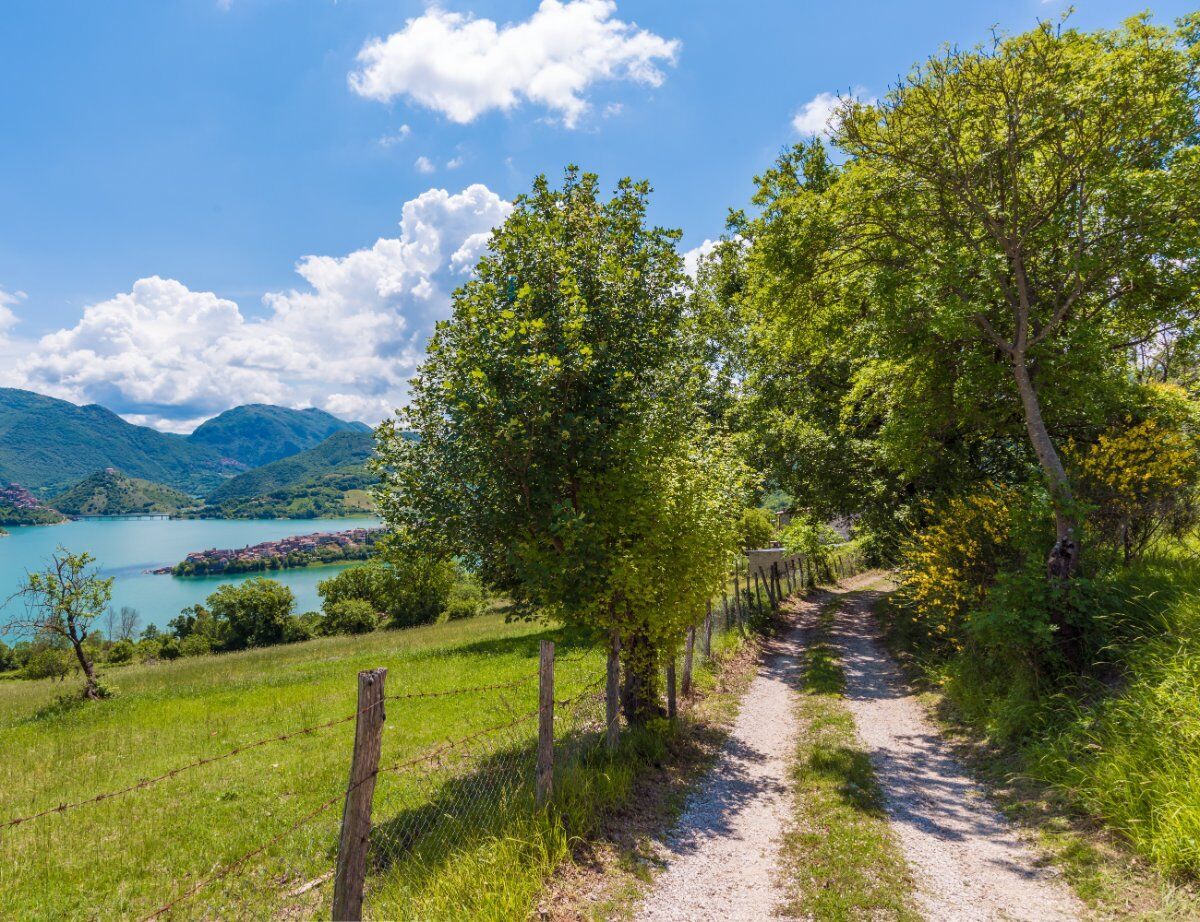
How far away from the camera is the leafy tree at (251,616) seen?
169 ft

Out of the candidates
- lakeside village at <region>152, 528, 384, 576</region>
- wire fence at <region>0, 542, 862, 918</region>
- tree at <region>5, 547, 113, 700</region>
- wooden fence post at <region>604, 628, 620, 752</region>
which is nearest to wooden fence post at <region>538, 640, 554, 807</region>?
wire fence at <region>0, 542, 862, 918</region>

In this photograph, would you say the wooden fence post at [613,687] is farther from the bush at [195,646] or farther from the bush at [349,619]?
the bush at [195,646]

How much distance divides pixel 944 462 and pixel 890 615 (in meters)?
8.06

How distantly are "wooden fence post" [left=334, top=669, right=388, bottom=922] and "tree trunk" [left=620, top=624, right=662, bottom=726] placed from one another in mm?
5119

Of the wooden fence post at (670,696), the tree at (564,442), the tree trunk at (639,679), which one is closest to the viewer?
the tree at (564,442)

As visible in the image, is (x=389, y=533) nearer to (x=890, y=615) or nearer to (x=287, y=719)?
(x=287, y=719)

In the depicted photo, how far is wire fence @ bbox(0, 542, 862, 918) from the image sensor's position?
538 cm

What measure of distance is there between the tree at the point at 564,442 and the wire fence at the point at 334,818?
1647 millimetres

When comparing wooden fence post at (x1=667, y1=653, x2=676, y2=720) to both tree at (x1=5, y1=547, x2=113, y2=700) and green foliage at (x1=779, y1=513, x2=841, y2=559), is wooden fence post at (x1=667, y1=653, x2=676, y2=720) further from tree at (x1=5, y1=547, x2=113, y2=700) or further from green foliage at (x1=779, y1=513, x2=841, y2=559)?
tree at (x1=5, y1=547, x2=113, y2=700)

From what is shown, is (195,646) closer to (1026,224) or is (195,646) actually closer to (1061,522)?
(1061,522)

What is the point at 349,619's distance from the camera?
49.5 meters

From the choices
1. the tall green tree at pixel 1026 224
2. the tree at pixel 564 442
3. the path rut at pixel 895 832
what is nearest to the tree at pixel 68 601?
the tree at pixel 564 442

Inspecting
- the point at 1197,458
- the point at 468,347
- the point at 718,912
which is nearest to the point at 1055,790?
the point at 718,912

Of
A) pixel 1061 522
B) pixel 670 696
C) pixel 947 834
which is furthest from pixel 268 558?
pixel 1061 522
